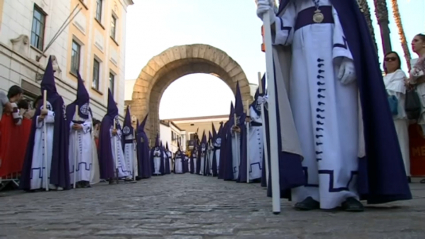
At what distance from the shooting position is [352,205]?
2.66 meters

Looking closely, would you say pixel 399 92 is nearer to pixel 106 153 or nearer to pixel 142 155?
pixel 106 153

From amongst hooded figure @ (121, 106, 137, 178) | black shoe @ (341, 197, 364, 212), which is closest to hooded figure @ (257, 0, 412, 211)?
black shoe @ (341, 197, 364, 212)

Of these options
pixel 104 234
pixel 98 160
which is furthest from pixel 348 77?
pixel 98 160

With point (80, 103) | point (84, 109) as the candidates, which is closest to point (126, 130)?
point (84, 109)

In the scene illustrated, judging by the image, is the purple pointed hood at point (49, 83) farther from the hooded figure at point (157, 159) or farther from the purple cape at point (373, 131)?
the hooded figure at point (157, 159)

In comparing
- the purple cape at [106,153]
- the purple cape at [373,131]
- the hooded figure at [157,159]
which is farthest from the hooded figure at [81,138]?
the hooded figure at [157,159]

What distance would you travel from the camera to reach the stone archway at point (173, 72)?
68.0ft

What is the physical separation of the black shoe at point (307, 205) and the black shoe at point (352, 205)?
0.66 ft

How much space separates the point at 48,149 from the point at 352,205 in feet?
20.2

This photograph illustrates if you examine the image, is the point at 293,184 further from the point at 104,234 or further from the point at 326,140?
the point at 104,234

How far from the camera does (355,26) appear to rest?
3090 millimetres

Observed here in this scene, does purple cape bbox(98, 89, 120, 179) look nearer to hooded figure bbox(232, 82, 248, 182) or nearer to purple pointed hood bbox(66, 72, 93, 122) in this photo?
purple pointed hood bbox(66, 72, 93, 122)

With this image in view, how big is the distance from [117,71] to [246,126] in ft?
43.7

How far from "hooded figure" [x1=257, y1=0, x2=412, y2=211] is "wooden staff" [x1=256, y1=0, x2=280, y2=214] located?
0.06m
